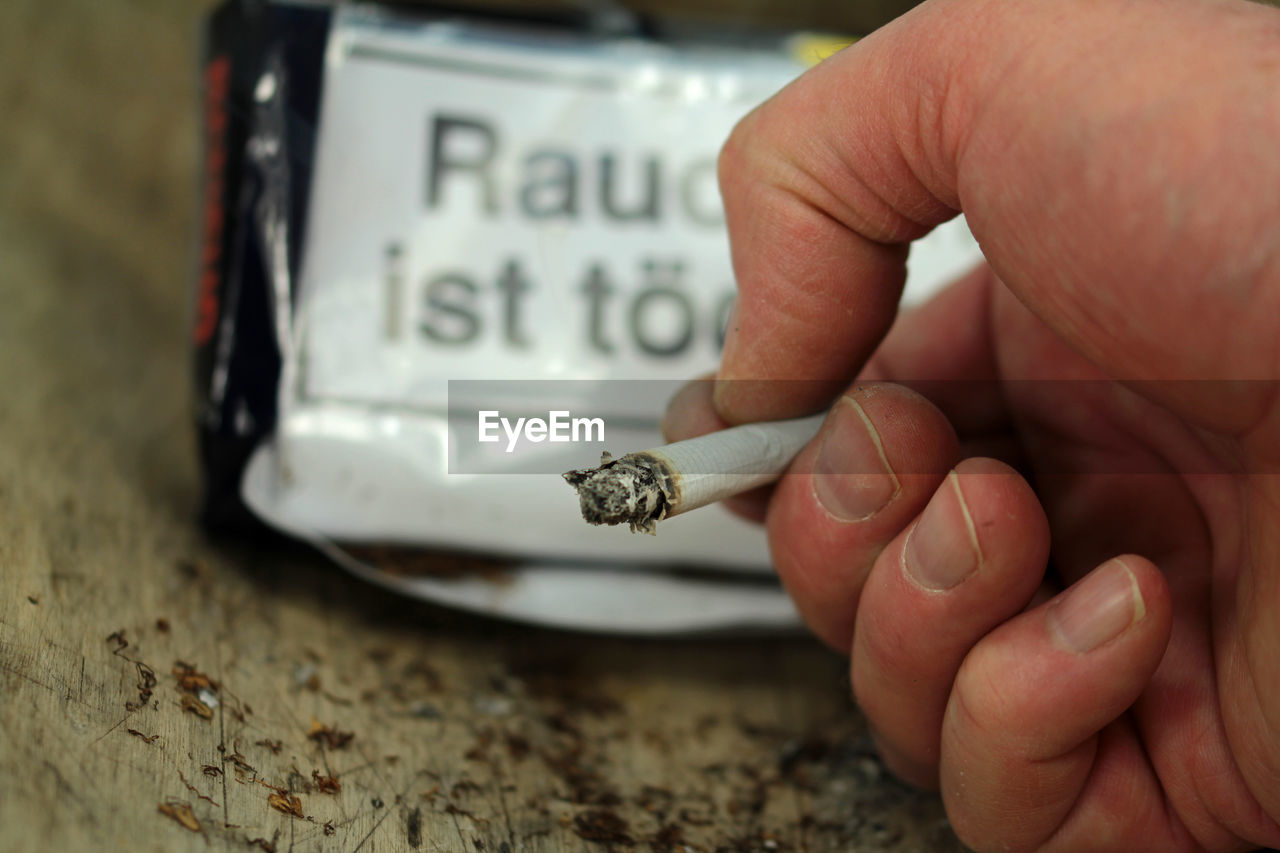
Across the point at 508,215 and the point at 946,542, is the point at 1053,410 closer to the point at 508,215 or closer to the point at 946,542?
the point at 946,542

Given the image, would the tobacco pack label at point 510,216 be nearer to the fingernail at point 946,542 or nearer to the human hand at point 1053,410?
the human hand at point 1053,410

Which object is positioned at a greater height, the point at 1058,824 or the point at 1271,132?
the point at 1271,132

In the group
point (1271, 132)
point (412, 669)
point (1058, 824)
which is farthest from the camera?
point (412, 669)

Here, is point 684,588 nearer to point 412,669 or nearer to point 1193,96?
point 412,669

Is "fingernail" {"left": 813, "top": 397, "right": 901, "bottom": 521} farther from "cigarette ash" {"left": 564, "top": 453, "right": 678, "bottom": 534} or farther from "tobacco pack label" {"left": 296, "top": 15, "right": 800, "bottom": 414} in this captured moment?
"tobacco pack label" {"left": 296, "top": 15, "right": 800, "bottom": 414}

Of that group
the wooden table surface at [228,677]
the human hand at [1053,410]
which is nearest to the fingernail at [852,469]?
the human hand at [1053,410]

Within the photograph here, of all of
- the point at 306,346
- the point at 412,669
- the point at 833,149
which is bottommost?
the point at 412,669

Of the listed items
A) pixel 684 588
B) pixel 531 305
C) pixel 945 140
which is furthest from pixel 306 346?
pixel 945 140

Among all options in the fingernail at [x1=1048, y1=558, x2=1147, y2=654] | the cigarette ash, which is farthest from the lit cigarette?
the fingernail at [x1=1048, y1=558, x2=1147, y2=654]
